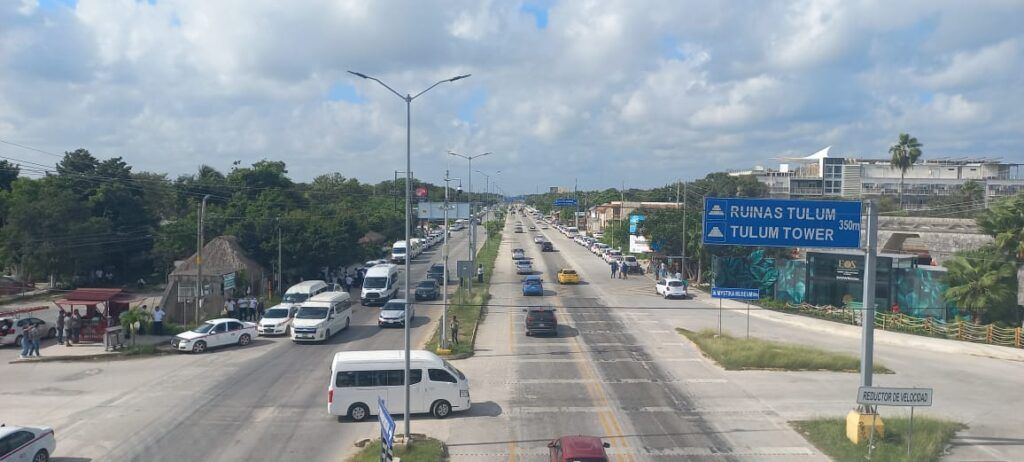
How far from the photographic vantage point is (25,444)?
589 inches

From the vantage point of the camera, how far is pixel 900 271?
3997cm

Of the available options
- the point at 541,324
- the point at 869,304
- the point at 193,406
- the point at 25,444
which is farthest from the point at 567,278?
the point at 25,444

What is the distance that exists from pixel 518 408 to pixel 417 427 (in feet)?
10.6

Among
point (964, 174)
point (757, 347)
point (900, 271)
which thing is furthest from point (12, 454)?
point (964, 174)

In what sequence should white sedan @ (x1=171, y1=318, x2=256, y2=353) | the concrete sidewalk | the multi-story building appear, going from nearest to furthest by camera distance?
the concrete sidewalk → white sedan @ (x1=171, y1=318, x2=256, y2=353) → the multi-story building

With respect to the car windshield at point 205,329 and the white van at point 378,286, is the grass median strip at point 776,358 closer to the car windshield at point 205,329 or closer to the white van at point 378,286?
the car windshield at point 205,329

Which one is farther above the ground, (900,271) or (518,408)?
(900,271)

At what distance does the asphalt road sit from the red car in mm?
5254

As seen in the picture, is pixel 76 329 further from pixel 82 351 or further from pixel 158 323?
pixel 158 323

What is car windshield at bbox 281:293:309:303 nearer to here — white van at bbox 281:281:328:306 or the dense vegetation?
white van at bbox 281:281:328:306

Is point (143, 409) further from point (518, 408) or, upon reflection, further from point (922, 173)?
point (922, 173)

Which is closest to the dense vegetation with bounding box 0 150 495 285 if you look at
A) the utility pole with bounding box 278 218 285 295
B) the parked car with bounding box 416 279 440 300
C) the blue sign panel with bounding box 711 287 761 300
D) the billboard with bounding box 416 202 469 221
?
the utility pole with bounding box 278 218 285 295

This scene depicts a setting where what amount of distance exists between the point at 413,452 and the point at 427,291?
99.3ft

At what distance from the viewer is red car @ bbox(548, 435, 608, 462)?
1383cm
